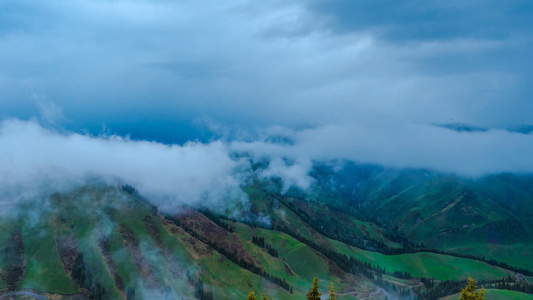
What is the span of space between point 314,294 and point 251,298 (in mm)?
10979

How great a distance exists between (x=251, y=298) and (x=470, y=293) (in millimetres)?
35866

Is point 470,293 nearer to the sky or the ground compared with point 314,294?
nearer to the sky

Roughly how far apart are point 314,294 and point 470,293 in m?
25.4

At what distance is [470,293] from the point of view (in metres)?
64.2

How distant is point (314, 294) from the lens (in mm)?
65875

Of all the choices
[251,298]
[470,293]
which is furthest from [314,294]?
[470,293]

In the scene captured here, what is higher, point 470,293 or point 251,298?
point 470,293

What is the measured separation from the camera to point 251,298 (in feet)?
205

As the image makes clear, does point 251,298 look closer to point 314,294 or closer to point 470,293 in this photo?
point 314,294
